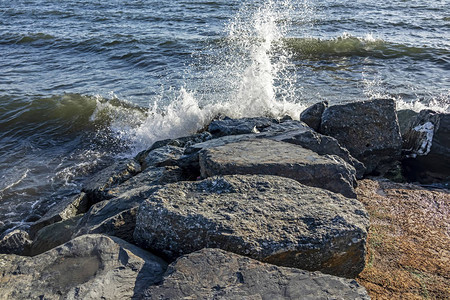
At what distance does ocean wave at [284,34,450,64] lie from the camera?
1173cm

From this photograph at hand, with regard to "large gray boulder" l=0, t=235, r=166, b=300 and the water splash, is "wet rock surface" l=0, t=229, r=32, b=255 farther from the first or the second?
the water splash

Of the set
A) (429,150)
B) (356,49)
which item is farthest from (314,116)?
(356,49)

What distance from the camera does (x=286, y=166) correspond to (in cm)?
379

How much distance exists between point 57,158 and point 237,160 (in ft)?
14.5

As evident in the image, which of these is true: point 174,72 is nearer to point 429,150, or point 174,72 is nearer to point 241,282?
point 429,150

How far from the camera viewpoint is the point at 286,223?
2885mm

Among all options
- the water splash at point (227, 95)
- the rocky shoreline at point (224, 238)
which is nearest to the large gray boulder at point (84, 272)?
the rocky shoreline at point (224, 238)

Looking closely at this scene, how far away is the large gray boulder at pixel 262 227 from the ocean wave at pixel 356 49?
9.74m

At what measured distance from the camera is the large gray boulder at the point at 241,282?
2.31 metres

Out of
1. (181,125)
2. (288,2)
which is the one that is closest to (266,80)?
(181,125)

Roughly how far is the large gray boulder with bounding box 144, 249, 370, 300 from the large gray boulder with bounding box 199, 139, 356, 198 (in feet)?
4.31

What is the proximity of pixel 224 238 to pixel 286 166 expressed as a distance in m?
1.27

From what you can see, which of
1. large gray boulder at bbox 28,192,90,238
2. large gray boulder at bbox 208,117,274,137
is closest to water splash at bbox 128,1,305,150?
large gray boulder at bbox 208,117,274,137

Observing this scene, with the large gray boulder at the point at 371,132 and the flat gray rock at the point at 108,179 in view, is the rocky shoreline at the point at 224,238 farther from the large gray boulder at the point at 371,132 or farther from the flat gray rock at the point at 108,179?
the large gray boulder at the point at 371,132
